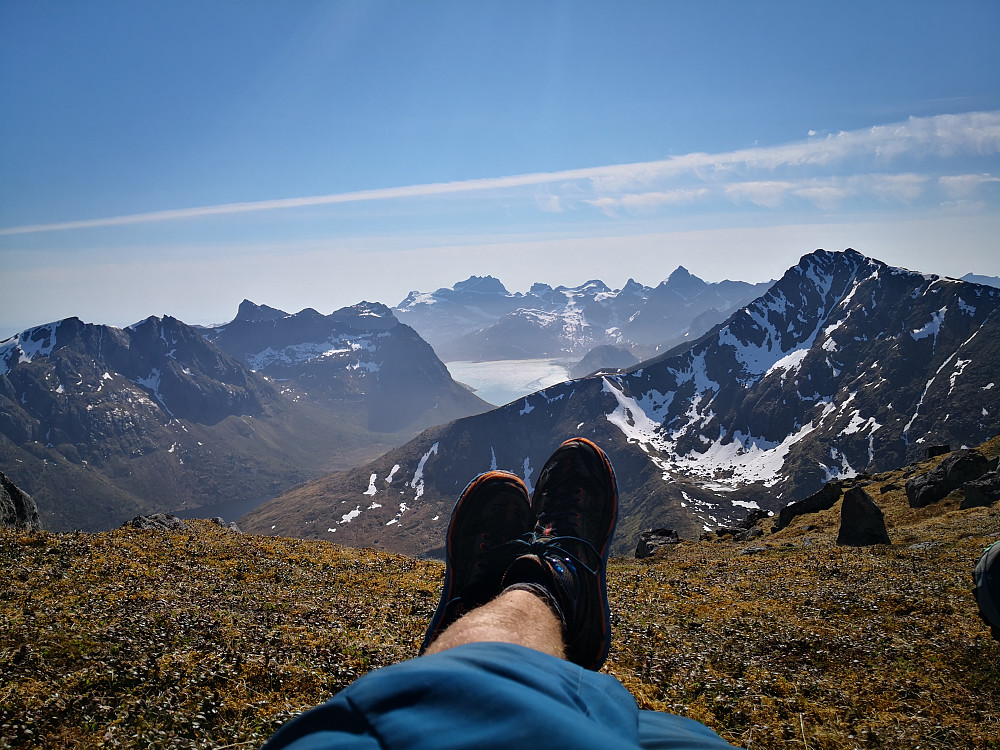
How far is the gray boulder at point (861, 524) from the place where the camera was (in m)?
22.4

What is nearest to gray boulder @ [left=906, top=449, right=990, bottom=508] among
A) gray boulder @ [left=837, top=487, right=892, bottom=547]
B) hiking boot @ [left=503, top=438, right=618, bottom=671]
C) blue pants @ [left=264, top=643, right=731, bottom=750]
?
gray boulder @ [left=837, top=487, right=892, bottom=547]

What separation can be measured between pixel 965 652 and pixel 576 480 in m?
6.35

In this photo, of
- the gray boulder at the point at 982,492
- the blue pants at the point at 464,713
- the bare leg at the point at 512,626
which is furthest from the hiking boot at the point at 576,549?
the gray boulder at the point at 982,492

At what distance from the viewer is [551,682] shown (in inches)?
99.0

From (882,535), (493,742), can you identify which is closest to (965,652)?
(493,742)

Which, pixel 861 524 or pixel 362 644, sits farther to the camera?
pixel 861 524

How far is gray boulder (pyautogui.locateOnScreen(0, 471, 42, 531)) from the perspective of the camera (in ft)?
58.2

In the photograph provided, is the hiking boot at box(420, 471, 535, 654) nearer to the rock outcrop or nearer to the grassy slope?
the grassy slope

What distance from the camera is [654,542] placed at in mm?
34062

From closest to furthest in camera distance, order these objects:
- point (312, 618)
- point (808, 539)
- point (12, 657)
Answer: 1. point (12, 657)
2. point (312, 618)
3. point (808, 539)

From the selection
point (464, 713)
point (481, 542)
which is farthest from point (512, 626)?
point (481, 542)

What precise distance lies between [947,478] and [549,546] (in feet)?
123

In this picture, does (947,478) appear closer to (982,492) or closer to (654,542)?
(982,492)

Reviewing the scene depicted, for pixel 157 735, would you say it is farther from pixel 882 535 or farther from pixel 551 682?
pixel 882 535
